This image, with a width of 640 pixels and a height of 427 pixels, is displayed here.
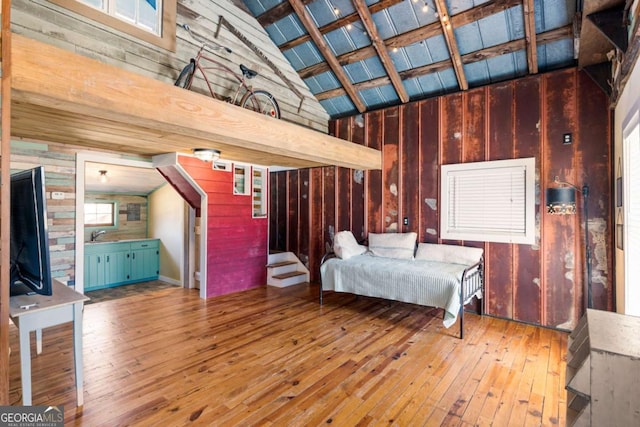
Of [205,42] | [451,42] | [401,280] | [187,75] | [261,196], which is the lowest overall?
[401,280]

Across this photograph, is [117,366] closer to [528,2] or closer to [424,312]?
[424,312]

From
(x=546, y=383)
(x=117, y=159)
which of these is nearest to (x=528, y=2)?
(x=546, y=383)

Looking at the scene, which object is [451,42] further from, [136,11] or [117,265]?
[117,265]

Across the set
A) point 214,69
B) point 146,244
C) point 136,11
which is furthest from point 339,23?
point 146,244

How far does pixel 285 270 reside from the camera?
5.84 metres

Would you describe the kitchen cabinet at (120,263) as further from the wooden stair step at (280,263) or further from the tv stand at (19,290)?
the tv stand at (19,290)

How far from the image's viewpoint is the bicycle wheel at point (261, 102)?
414cm

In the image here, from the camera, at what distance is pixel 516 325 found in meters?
3.73

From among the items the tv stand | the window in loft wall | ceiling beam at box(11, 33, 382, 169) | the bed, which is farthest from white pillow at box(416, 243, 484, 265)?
the window in loft wall

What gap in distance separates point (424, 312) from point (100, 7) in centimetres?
501

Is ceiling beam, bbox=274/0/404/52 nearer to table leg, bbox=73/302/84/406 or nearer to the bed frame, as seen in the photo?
the bed frame

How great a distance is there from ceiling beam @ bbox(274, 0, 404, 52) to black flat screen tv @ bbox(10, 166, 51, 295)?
3.64m

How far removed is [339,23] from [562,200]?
3468mm

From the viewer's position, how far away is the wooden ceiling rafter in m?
3.31
